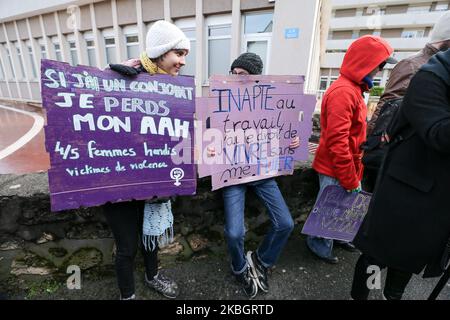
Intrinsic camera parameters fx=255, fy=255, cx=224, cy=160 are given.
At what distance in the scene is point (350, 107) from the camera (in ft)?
6.18

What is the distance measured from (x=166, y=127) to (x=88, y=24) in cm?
1247

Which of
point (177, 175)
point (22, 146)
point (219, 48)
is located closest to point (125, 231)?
point (177, 175)

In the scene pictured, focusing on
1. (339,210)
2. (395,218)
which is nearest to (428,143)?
(395,218)

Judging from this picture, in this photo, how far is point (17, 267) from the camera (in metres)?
1.98

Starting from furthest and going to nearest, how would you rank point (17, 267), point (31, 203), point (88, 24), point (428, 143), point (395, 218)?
point (88, 24)
point (17, 267)
point (31, 203)
point (395, 218)
point (428, 143)

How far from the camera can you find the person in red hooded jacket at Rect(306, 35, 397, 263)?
1877mm

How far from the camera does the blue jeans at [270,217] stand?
1.93 metres

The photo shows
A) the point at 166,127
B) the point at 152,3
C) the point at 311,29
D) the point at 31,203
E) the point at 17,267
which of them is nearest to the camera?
the point at 166,127

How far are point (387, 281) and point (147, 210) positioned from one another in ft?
5.46

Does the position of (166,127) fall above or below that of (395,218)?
above

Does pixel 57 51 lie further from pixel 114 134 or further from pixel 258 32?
pixel 114 134

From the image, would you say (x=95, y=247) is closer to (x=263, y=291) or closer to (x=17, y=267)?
(x=17, y=267)

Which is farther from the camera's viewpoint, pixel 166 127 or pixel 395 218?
pixel 166 127

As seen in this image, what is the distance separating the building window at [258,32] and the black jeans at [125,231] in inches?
288
